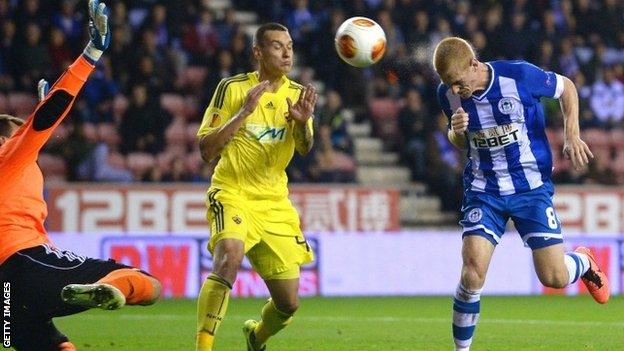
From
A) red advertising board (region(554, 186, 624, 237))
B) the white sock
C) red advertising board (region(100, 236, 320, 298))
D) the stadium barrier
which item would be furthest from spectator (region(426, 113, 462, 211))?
the white sock

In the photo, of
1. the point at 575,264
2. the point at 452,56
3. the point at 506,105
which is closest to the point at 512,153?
the point at 506,105

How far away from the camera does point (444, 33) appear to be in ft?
63.3

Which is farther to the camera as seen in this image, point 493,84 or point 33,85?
point 33,85

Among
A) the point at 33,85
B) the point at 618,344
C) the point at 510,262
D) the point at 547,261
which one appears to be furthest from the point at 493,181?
the point at 33,85

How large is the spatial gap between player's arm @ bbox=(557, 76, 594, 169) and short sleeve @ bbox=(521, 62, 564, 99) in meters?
0.05

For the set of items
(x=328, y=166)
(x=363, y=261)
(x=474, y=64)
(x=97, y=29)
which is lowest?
(x=363, y=261)

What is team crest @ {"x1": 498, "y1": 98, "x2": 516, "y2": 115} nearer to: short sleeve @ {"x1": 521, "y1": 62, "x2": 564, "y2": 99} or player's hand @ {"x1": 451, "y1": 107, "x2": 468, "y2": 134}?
short sleeve @ {"x1": 521, "y1": 62, "x2": 564, "y2": 99}

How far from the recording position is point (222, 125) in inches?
307

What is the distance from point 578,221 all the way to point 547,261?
8.90 metres

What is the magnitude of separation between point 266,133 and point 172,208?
737 cm

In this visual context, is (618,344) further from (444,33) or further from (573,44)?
(573,44)

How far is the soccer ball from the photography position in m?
8.89

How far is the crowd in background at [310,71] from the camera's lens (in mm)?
16547

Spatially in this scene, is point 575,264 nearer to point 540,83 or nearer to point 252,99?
point 540,83
